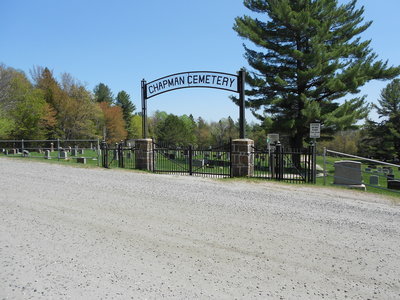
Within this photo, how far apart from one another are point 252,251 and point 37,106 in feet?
136

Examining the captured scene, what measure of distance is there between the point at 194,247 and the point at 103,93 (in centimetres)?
8196

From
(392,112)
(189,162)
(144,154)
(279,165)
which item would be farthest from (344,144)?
(144,154)

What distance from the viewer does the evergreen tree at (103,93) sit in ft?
261

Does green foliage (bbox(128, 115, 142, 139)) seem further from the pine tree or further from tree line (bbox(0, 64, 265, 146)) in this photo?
the pine tree

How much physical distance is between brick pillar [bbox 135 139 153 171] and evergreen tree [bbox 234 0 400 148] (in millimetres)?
10453

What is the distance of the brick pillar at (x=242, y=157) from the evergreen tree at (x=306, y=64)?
394 inches

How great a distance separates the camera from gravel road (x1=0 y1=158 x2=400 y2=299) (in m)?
2.96

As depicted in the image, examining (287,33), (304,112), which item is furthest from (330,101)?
(287,33)

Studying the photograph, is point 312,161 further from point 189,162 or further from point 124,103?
point 124,103

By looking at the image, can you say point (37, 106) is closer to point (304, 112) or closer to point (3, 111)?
point (3, 111)

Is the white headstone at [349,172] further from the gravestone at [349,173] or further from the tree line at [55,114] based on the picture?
the tree line at [55,114]

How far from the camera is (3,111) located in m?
33.4

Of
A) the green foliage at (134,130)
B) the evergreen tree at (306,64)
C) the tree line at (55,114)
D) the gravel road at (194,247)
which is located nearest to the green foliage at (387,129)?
the tree line at (55,114)

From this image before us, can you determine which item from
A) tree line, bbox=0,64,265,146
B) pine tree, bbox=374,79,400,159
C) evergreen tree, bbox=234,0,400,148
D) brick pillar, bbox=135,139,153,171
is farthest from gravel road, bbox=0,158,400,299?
pine tree, bbox=374,79,400,159
